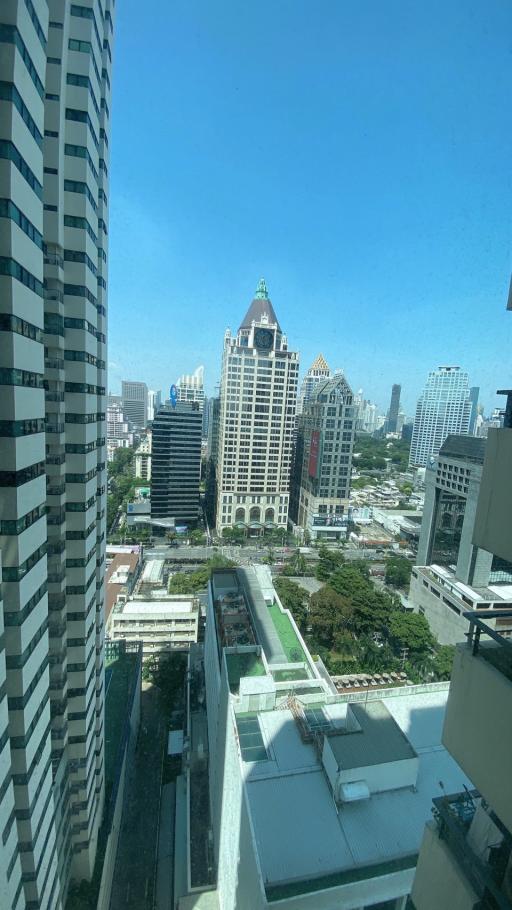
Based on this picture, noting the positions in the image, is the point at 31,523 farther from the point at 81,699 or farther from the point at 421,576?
the point at 421,576

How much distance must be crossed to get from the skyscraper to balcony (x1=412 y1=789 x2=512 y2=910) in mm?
61319

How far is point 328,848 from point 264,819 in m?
0.70

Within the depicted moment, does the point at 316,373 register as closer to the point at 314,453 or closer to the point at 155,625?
the point at 314,453

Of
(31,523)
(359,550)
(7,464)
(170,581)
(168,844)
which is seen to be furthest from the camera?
(359,550)

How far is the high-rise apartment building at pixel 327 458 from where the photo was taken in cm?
2233

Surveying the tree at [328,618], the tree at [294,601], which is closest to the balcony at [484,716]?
the tree at [328,618]

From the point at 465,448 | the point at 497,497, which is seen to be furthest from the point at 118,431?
the point at 497,497

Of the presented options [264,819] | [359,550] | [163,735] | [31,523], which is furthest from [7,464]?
[359,550]

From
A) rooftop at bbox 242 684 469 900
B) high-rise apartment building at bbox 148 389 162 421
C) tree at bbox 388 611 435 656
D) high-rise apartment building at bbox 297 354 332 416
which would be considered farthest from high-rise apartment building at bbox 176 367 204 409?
high-rise apartment building at bbox 148 389 162 421

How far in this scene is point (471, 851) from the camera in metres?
1.37

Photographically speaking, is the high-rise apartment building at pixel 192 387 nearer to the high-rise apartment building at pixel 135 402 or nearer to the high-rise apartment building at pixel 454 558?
the high-rise apartment building at pixel 454 558

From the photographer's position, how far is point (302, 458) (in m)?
25.6

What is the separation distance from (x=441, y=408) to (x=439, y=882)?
3372cm

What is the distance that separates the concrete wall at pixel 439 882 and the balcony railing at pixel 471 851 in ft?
0.07
